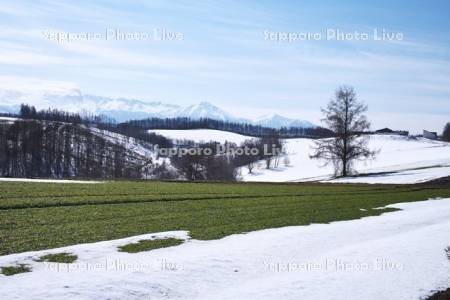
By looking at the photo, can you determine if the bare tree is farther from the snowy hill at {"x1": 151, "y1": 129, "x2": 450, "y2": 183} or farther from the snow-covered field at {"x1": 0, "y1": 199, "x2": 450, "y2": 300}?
the snow-covered field at {"x1": 0, "y1": 199, "x2": 450, "y2": 300}

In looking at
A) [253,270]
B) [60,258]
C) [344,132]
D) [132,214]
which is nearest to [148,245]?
[60,258]

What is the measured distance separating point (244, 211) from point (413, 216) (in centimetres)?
1007

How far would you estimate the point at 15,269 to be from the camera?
13188 mm

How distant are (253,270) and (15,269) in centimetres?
688

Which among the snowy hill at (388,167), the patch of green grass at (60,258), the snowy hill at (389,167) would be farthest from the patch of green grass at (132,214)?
the snowy hill at (388,167)

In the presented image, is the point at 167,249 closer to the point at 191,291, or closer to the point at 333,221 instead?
the point at 191,291

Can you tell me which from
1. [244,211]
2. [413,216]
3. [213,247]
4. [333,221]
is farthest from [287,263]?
[413,216]

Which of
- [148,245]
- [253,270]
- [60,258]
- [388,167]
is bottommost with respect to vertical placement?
[253,270]

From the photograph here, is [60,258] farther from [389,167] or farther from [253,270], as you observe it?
[389,167]

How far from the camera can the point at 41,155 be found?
141m

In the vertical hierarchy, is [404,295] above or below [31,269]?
below

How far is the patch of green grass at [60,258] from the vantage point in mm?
14367

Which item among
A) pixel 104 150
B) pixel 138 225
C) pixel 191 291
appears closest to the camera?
pixel 191 291

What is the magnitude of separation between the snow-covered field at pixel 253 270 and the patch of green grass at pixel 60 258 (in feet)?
0.77
